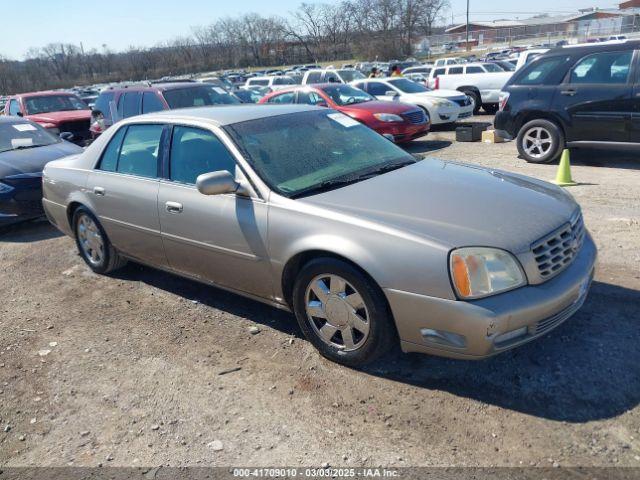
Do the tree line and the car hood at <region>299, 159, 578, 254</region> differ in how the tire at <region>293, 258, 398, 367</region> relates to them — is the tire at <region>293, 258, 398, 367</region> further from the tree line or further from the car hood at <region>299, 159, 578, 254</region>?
the tree line

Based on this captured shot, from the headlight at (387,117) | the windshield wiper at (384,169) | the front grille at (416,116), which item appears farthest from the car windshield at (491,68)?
the windshield wiper at (384,169)

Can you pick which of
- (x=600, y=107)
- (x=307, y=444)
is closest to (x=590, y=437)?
(x=307, y=444)

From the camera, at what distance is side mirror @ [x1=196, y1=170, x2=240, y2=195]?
137 inches

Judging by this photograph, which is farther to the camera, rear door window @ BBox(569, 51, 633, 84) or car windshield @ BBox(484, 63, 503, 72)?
car windshield @ BBox(484, 63, 503, 72)

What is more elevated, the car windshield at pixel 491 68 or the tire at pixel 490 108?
the car windshield at pixel 491 68

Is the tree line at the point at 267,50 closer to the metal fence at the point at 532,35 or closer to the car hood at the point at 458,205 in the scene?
the metal fence at the point at 532,35

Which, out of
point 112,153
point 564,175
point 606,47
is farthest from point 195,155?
point 606,47

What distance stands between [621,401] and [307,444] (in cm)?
169

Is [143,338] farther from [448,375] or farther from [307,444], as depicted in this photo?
[448,375]

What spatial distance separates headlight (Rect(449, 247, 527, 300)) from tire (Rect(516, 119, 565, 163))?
658 cm

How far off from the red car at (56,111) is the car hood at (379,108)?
6.41 metres

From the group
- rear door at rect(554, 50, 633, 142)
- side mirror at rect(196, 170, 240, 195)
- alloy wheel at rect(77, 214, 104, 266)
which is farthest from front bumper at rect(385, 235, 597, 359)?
rear door at rect(554, 50, 633, 142)

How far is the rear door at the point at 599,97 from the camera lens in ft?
25.6

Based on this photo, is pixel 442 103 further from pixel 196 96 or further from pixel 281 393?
pixel 281 393
